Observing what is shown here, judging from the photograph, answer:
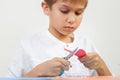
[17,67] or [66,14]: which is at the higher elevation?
[66,14]

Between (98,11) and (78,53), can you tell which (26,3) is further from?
(78,53)

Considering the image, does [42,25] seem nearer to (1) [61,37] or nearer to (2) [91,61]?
(1) [61,37]

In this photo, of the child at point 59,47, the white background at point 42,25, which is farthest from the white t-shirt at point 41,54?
the white background at point 42,25

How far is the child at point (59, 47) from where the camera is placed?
1.73 feet

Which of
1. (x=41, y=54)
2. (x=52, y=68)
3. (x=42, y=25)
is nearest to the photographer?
(x=52, y=68)

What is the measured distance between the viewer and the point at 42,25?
0.75 meters

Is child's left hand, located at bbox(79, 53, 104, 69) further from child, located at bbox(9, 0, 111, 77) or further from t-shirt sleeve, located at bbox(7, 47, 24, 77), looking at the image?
t-shirt sleeve, located at bbox(7, 47, 24, 77)

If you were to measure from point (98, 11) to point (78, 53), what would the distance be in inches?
13.6

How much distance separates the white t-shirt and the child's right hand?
0.22ft

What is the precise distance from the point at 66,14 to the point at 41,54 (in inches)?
4.3

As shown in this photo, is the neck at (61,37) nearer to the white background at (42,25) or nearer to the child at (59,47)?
the child at (59,47)

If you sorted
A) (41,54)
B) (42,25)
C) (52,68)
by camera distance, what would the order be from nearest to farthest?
(52,68) < (41,54) < (42,25)

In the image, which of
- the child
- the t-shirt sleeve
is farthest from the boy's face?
the t-shirt sleeve

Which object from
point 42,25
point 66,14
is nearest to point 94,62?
point 66,14
